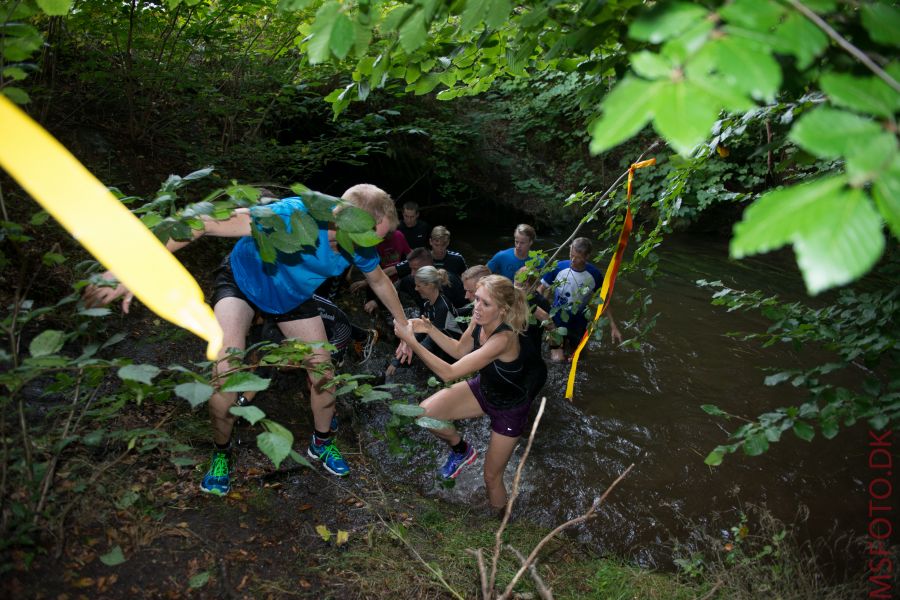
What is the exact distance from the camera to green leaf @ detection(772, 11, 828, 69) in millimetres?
870

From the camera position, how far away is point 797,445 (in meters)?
5.48

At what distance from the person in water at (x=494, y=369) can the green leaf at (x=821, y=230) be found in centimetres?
281

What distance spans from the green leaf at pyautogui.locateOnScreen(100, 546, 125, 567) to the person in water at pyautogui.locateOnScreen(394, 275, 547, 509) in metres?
1.88

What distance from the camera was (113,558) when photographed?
88.9 inches

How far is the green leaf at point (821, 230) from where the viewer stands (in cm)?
72

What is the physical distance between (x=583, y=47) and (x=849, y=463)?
18.8 feet

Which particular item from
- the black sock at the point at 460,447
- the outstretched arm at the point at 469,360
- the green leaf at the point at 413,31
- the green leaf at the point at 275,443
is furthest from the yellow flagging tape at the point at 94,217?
the black sock at the point at 460,447

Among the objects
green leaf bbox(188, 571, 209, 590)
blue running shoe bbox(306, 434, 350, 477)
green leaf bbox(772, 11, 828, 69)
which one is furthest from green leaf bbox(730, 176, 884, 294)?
blue running shoe bbox(306, 434, 350, 477)

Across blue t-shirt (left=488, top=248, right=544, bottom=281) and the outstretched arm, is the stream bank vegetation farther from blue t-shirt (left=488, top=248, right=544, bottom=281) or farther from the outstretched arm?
blue t-shirt (left=488, top=248, right=544, bottom=281)

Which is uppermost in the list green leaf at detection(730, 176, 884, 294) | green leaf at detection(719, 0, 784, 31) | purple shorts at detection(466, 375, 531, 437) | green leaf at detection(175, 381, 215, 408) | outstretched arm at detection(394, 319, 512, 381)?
green leaf at detection(719, 0, 784, 31)

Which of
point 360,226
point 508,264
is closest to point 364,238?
point 360,226

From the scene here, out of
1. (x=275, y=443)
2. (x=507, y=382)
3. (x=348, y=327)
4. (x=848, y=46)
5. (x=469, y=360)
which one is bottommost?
(x=348, y=327)

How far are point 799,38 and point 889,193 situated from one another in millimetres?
330

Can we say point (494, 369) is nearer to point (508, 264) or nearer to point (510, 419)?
point (510, 419)
